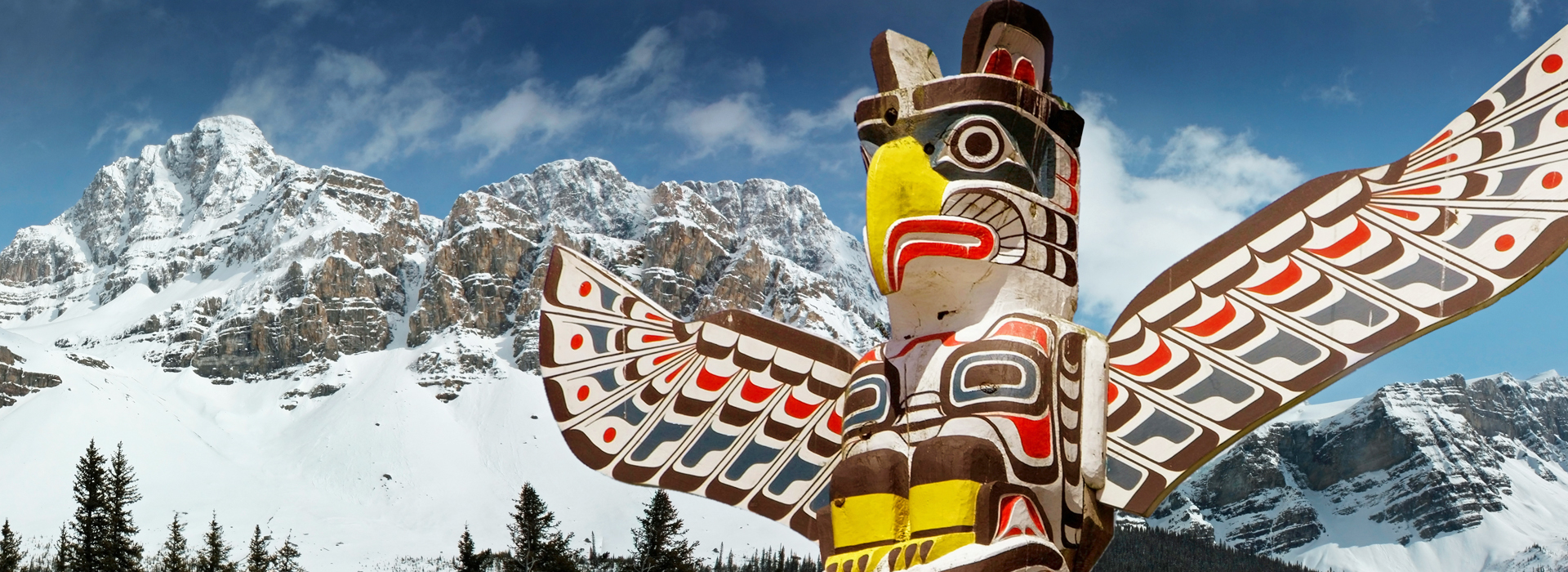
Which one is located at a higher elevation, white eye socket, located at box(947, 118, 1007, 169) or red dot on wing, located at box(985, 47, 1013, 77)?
red dot on wing, located at box(985, 47, 1013, 77)

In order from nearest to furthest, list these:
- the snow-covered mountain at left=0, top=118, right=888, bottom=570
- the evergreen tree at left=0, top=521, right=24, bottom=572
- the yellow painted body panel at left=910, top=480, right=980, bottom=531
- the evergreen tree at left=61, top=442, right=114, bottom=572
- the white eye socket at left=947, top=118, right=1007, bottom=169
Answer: the yellow painted body panel at left=910, top=480, right=980, bottom=531 < the white eye socket at left=947, top=118, right=1007, bottom=169 < the evergreen tree at left=0, top=521, right=24, bottom=572 < the evergreen tree at left=61, top=442, right=114, bottom=572 < the snow-covered mountain at left=0, top=118, right=888, bottom=570

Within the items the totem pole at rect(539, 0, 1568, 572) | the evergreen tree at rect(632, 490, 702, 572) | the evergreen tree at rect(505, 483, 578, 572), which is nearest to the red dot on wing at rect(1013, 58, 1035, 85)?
the totem pole at rect(539, 0, 1568, 572)

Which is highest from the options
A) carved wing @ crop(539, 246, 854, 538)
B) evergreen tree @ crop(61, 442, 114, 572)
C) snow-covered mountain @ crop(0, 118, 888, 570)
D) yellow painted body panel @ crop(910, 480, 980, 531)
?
snow-covered mountain @ crop(0, 118, 888, 570)

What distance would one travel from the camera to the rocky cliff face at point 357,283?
497ft

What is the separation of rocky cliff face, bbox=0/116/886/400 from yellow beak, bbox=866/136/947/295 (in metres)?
129

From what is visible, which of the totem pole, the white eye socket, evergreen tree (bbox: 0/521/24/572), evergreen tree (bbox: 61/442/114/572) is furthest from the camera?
evergreen tree (bbox: 61/442/114/572)

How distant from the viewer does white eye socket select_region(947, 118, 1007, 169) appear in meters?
6.92

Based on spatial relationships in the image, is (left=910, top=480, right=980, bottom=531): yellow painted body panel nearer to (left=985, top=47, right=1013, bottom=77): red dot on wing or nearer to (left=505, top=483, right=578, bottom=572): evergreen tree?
(left=985, top=47, right=1013, bottom=77): red dot on wing

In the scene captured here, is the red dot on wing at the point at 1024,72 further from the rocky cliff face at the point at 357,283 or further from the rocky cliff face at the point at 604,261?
the rocky cliff face at the point at 604,261

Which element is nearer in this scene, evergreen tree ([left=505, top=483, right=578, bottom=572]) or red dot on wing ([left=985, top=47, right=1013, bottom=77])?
red dot on wing ([left=985, top=47, right=1013, bottom=77])

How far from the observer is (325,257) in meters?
153

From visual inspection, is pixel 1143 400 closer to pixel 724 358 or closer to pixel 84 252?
pixel 724 358

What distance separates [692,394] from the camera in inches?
332

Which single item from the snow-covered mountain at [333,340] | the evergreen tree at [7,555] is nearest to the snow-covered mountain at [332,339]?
the snow-covered mountain at [333,340]
